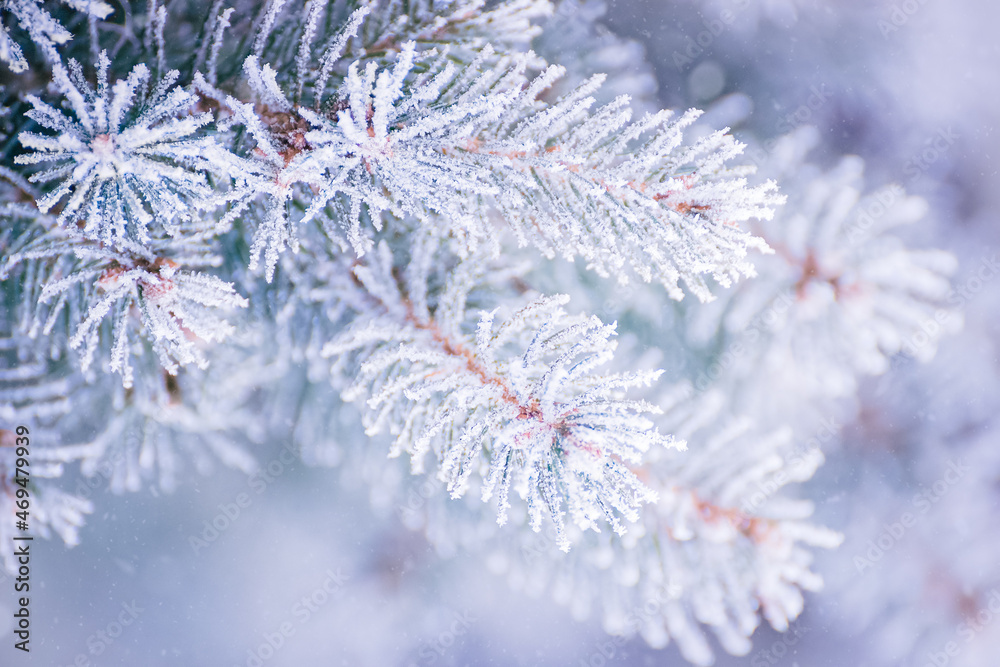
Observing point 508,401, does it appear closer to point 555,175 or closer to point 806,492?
point 555,175

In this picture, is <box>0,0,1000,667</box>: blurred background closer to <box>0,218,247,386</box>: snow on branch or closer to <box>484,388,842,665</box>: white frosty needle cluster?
<box>484,388,842,665</box>: white frosty needle cluster

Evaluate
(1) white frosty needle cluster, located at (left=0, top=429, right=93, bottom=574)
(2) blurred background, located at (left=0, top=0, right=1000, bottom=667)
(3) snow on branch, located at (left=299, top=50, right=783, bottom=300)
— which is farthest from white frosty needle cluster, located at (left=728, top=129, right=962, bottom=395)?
(1) white frosty needle cluster, located at (left=0, top=429, right=93, bottom=574)

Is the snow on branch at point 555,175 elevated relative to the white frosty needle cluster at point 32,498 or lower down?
elevated

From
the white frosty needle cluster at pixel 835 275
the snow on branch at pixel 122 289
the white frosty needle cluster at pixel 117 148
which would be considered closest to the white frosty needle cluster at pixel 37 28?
the white frosty needle cluster at pixel 117 148

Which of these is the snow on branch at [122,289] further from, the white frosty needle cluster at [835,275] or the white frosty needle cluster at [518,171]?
the white frosty needle cluster at [835,275]

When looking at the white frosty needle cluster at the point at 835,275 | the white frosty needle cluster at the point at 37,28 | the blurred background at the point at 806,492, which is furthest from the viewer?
the blurred background at the point at 806,492

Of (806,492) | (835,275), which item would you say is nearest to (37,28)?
(835,275)
